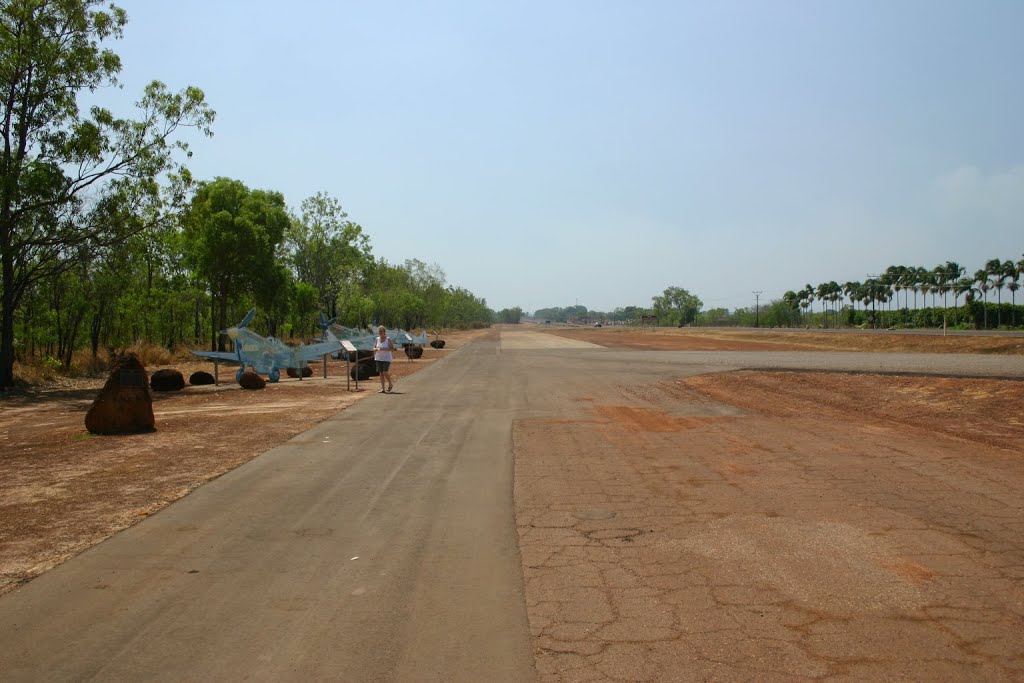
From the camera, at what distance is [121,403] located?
12.6 m

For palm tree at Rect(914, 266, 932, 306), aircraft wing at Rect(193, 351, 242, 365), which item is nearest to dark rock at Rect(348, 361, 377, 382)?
aircraft wing at Rect(193, 351, 242, 365)

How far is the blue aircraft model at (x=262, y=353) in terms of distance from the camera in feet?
80.6

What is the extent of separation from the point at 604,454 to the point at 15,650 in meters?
7.64

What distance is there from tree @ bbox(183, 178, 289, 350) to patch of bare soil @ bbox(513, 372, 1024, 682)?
90.3ft

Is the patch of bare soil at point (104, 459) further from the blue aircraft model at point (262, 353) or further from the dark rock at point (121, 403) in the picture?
the blue aircraft model at point (262, 353)

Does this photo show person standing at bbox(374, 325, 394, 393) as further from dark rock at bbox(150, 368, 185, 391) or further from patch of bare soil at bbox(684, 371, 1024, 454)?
patch of bare soil at bbox(684, 371, 1024, 454)

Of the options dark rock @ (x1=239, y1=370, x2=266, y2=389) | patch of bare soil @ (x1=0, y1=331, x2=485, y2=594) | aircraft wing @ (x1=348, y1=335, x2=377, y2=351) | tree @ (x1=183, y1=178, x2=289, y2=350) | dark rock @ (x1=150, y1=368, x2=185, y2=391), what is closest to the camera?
patch of bare soil @ (x1=0, y1=331, x2=485, y2=594)

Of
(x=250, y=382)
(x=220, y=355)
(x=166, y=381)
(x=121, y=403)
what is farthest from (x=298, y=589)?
(x=220, y=355)

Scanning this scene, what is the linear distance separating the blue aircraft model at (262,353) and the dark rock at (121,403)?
10.6 m

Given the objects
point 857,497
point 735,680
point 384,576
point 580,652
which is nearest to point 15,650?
point 384,576

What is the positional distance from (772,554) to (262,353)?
22.5 metres

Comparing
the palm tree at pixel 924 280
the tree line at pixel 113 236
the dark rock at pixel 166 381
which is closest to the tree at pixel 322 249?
the tree line at pixel 113 236

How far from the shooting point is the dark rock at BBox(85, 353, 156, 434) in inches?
494

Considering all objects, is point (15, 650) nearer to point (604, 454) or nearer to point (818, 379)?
point (604, 454)
